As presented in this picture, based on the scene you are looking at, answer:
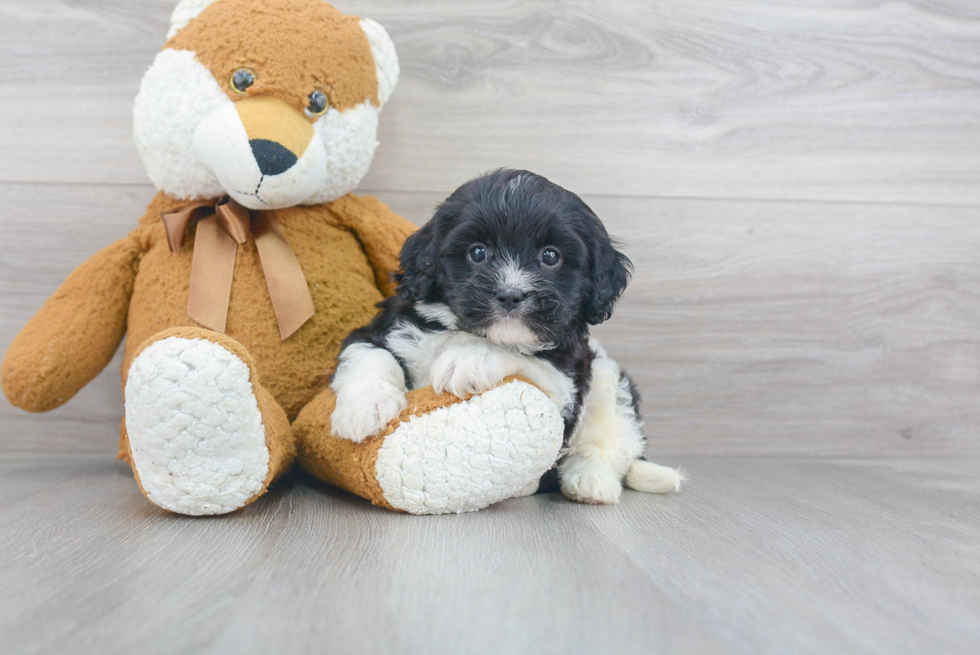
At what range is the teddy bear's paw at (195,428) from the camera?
3.50ft

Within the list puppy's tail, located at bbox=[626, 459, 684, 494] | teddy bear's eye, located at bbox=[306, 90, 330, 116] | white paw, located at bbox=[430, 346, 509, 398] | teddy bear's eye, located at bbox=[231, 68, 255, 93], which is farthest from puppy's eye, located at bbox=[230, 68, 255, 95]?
puppy's tail, located at bbox=[626, 459, 684, 494]

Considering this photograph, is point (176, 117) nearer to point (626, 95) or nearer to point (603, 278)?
point (603, 278)

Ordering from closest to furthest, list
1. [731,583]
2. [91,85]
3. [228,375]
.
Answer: [731,583] → [228,375] → [91,85]

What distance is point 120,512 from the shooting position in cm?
126

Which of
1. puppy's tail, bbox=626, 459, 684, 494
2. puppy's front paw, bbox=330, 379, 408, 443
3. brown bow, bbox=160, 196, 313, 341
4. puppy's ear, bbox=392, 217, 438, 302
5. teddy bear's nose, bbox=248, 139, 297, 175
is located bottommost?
puppy's tail, bbox=626, 459, 684, 494

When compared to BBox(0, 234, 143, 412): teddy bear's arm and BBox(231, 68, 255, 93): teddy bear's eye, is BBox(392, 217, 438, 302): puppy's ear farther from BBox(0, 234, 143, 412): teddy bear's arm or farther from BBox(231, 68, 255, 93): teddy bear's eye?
BBox(0, 234, 143, 412): teddy bear's arm

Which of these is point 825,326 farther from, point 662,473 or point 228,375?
point 228,375

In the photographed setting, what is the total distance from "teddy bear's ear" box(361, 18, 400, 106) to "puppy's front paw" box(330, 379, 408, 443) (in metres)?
0.70

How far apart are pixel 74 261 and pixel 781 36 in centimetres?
194

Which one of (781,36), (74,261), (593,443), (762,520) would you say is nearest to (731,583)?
(762,520)

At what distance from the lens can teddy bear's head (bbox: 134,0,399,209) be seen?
136 centimetres

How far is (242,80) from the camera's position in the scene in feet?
4.57

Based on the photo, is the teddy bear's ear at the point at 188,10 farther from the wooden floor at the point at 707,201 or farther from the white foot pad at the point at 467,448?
the white foot pad at the point at 467,448

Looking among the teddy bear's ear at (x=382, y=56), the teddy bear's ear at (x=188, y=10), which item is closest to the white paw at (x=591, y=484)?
the teddy bear's ear at (x=382, y=56)
